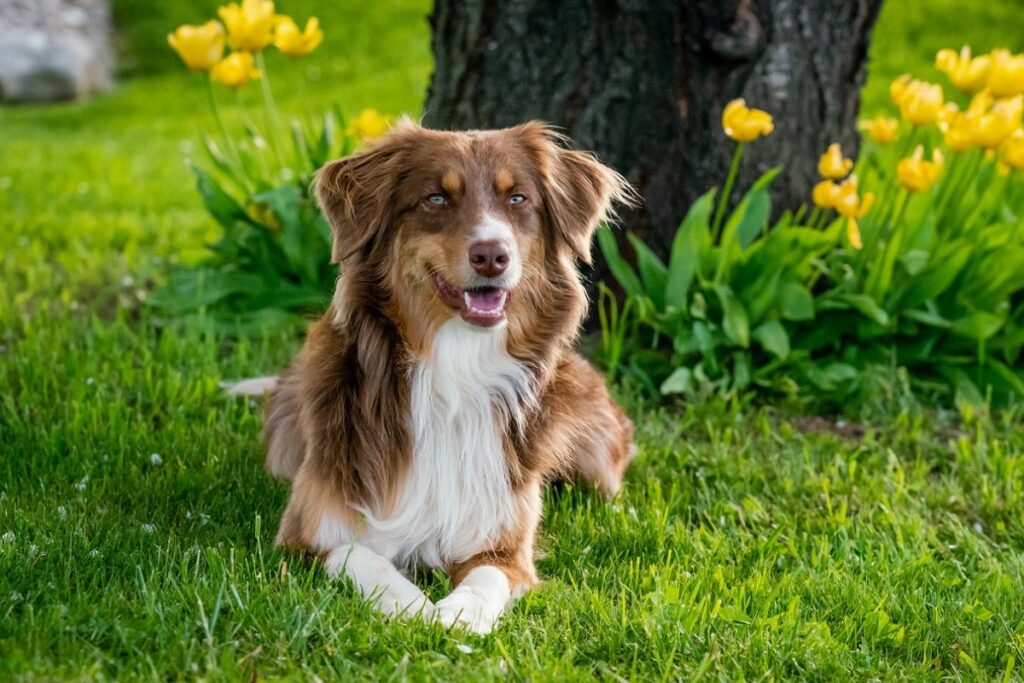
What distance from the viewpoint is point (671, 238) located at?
19.1ft

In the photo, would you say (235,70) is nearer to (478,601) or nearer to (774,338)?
(774,338)

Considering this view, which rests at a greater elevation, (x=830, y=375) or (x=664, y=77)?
(x=664, y=77)

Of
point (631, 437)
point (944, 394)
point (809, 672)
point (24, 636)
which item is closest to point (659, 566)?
point (809, 672)

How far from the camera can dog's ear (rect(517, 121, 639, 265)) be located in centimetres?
398

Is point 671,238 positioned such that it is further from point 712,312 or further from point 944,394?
point 944,394

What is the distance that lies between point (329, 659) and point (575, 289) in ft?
5.01

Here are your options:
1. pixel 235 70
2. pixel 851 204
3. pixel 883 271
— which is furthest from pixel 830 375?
pixel 235 70

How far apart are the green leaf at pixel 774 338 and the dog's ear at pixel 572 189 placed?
1510mm

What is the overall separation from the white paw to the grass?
8cm

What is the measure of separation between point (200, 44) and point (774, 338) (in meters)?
3.12

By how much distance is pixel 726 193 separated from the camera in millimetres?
5395

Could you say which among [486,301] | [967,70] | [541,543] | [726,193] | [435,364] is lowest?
[541,543]

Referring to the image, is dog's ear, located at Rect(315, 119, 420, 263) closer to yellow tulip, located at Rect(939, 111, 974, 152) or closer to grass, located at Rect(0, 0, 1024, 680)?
A: grass, located at Rect(0, 0, 1024, 680)

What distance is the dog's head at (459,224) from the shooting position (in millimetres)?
3646
